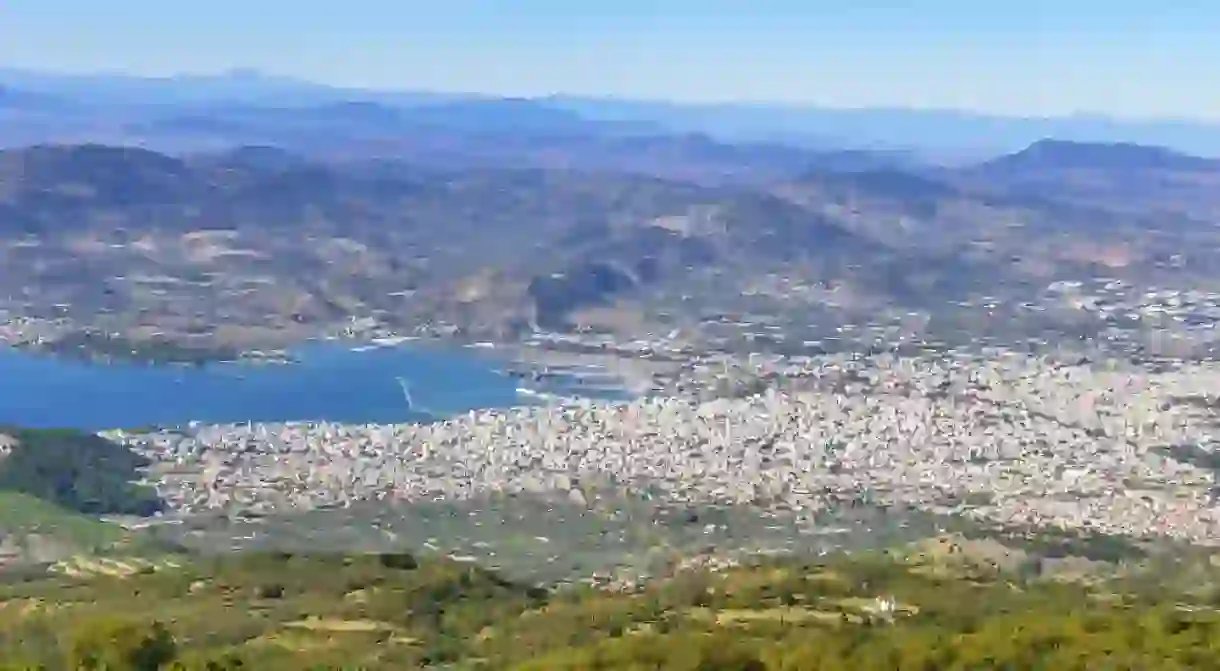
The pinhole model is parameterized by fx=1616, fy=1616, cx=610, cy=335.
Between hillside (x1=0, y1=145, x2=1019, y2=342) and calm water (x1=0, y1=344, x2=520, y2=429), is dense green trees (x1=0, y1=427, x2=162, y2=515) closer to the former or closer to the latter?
calm water (x1=0, y1=344, x2=520, y2=429)

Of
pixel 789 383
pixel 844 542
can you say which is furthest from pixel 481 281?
pixel 844 542

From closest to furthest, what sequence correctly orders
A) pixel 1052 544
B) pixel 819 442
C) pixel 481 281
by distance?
pixel 1052 544
pixel 819 442
pixel 481 281

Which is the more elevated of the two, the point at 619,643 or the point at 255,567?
the point at 619,643

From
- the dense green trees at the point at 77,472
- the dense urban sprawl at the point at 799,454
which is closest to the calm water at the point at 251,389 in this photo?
the dense urban sprawl at the point at 799,454

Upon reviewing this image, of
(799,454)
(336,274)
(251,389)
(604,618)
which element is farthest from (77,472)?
(336,274)

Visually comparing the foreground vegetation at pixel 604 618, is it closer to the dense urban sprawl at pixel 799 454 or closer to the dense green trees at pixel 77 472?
the dense green trees at pixel 77 472

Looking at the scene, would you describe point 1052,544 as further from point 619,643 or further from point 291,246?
point 291,246

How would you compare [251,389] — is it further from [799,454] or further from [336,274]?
[336,274]
